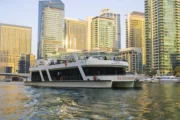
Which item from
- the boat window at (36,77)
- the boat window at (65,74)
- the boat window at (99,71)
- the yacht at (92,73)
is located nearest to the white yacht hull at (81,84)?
the yacht at (92,73)

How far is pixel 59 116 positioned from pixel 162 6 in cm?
17508

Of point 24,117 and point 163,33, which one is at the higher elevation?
point 163,33

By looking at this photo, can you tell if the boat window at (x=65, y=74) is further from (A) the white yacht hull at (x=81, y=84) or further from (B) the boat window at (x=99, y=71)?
(B) the boat window at (x=99, y=71)

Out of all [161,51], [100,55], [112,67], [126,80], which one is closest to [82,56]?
[100,55]

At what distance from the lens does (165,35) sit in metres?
177

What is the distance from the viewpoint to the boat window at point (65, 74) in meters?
43.0

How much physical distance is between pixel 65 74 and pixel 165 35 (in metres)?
143

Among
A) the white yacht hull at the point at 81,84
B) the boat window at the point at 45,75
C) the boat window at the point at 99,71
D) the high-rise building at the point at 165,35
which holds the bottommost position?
the white yacht hull at the point at 81,84

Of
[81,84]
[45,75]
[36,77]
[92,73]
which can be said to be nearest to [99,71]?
[92,73]

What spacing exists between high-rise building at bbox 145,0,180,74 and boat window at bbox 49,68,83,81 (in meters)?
136

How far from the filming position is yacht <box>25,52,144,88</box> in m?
39.7

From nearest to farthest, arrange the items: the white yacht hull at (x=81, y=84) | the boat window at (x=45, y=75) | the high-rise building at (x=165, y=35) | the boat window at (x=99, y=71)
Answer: the white yacht hull at (x=81, y=84) < the boat window at (x=99, y=71) < the boat window at (x=45, y=75) < the high-rise building at (x=165, y=35)

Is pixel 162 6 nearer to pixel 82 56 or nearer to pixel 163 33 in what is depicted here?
pixel 163 33

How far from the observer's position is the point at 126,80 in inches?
1588
